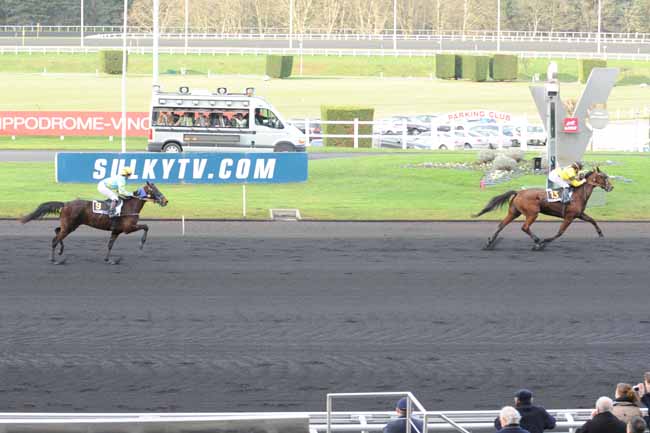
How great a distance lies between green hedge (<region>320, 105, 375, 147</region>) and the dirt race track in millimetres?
18683

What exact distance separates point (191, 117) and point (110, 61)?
40380mm

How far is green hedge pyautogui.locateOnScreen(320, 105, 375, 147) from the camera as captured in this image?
129 ft

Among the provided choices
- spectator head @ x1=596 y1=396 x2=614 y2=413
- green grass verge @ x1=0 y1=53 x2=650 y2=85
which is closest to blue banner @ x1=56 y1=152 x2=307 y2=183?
spectator head @ x1=596 y1=396 x2=614 y2=413

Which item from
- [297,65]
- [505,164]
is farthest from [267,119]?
[297,65]

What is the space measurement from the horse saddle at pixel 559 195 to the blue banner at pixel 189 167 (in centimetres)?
886

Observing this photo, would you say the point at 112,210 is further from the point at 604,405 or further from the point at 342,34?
the point at 342,34

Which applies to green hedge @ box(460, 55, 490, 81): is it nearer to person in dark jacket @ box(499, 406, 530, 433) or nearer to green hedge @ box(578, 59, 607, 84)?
green hedge @ box(578, 59, 607, 84)

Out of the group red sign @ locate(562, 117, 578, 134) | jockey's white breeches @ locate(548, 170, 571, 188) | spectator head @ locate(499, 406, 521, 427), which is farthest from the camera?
red sign @ locate(562, 117, 578, 134)

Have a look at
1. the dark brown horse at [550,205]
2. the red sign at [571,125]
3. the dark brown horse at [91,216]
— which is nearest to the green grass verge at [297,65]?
the red sign at [571,125]

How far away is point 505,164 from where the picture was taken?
94.7ft

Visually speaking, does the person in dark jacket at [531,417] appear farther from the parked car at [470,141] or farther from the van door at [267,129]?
the parked car at [470,141]

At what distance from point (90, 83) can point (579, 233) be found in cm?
4954

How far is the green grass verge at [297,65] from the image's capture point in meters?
74.6

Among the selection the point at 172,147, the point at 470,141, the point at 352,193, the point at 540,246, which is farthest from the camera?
the point at 470,141
